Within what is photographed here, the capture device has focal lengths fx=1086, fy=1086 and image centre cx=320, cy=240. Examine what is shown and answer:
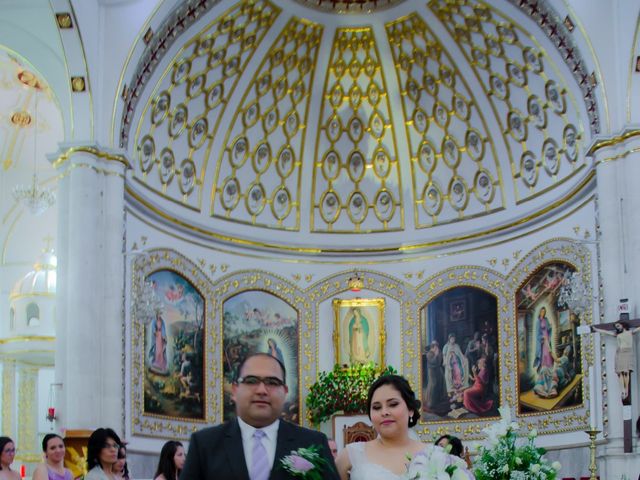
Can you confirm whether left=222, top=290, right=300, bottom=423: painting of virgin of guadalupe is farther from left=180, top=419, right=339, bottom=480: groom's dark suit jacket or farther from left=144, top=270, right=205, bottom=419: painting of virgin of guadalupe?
left=180, top=419, right=339, bottom=480: groom's dark suit jacket

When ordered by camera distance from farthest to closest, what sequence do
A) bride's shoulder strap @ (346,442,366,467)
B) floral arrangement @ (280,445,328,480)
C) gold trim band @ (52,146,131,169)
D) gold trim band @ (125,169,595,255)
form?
gold trim band @ (125,169,595,255)
gold trim band @ (52,146,131,169)
bride's shoulder strap @ (346,442,366,467)
floral arrangement @ (280,445,328,480)

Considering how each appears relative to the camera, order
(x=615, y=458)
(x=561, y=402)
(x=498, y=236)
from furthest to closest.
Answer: (x=498, y=236)
(x=561, y=402)
(x=615, y=458)

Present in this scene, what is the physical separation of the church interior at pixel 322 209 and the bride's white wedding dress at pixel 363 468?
506 inches

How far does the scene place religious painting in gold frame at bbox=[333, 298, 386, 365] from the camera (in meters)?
25.0

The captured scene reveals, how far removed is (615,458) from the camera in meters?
18.8

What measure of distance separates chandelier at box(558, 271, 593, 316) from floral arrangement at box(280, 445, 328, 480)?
54.1 feet

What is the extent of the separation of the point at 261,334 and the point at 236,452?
20.2 m

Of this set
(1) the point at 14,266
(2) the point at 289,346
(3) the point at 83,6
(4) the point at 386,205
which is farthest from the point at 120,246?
(1) the point at 14,266

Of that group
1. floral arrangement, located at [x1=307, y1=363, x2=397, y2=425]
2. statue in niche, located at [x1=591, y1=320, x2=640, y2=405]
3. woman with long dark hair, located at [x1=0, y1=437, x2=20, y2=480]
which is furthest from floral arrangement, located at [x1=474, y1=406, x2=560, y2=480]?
floral arrangement, located at [x1=307, y1=363, x2=397, y2=425]

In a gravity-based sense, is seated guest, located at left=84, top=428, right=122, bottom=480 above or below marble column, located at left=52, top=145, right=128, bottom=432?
below

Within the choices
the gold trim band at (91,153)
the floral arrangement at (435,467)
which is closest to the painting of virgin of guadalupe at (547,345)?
the gold trim band at (91,153)

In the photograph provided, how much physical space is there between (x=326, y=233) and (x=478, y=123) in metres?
4.45

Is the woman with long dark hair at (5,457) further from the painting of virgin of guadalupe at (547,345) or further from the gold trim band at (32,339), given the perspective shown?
the gold trim band at (32,339)

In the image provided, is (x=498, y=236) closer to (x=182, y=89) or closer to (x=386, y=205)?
(x=386, y=205)
